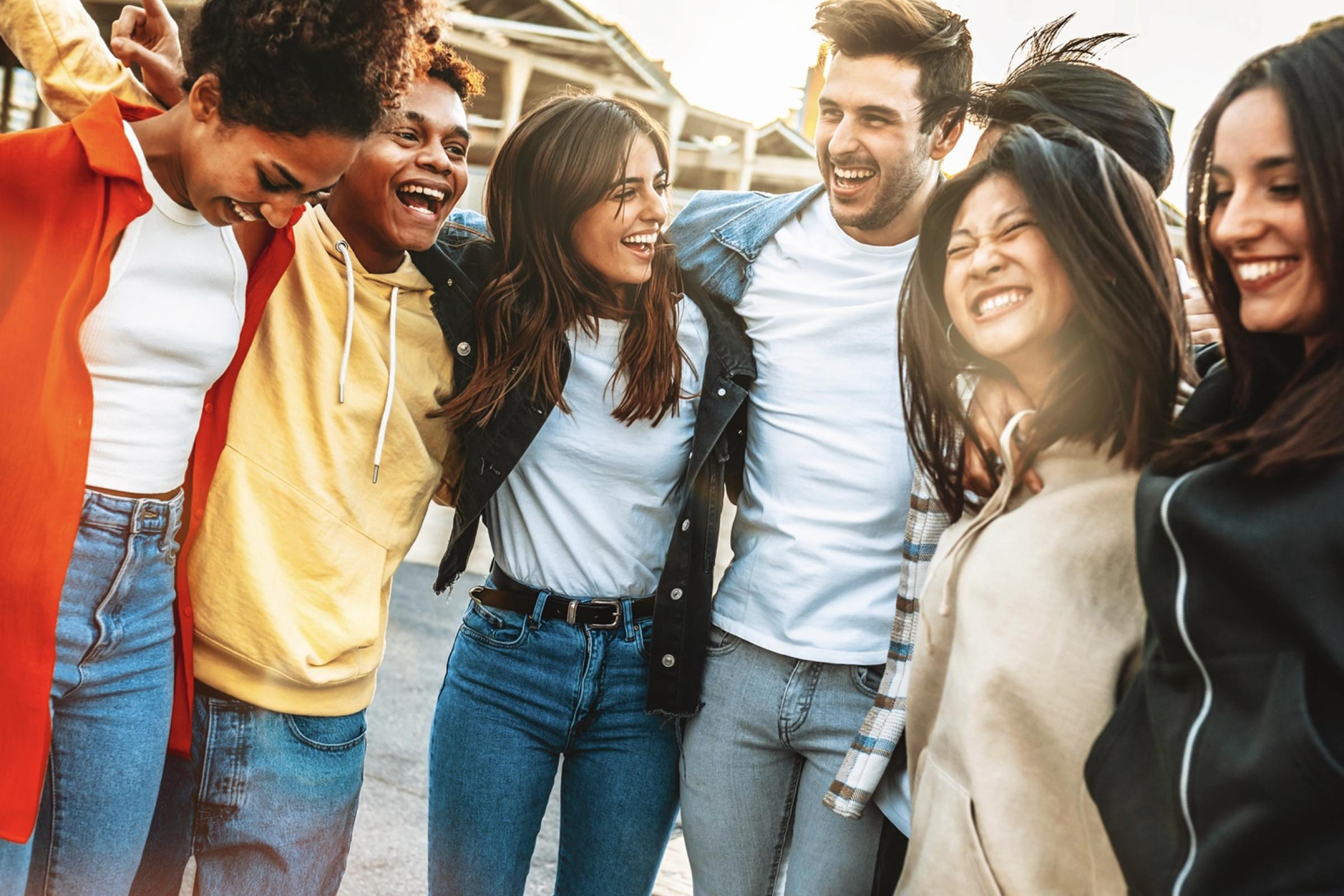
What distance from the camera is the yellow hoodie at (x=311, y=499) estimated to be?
217 centimetres

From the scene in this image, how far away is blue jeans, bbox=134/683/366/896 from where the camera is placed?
2217 mm

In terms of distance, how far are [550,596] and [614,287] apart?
78 centimetres

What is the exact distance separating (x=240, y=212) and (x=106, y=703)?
3.01 ft

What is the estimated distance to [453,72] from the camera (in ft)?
8.48

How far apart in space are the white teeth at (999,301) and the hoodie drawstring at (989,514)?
0.62 ft

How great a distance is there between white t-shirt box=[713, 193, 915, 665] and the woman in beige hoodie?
16.8 inches

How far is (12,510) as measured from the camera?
6.04 ft

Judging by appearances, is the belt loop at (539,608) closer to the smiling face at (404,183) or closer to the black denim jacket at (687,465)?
the black denim jacket at (687,465)

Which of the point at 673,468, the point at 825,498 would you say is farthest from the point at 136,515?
the point at 825,498

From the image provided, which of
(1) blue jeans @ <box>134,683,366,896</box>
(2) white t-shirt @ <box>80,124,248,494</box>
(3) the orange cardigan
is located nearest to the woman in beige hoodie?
(1) blue jeans @ <box>134,683,366,896</box>

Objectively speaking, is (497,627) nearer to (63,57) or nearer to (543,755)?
(543,755)

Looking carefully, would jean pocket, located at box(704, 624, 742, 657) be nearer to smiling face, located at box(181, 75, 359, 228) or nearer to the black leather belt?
the black leather belt

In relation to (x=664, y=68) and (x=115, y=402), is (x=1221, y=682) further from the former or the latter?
(x=664, y=68)

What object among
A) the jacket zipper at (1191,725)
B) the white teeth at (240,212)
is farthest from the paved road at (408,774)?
the jacket zipper at (1191,725)
